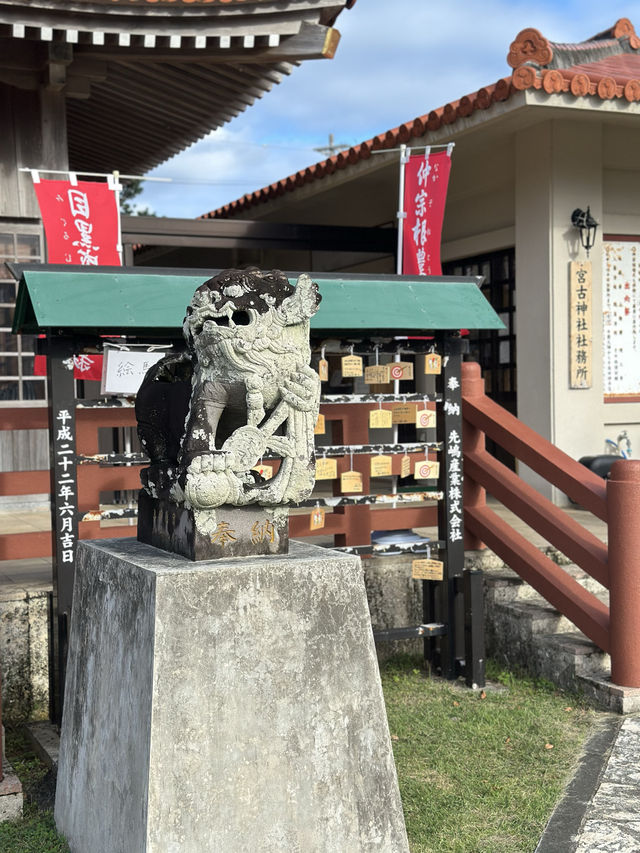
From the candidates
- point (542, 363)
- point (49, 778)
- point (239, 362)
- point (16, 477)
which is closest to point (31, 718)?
point (49, 778)

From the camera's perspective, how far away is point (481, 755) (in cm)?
457

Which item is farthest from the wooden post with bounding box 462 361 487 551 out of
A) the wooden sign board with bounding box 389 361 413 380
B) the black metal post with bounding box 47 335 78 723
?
the black metal post with bounding box 47 335 78 723

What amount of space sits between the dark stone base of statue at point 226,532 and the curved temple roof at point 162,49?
4.55 metres

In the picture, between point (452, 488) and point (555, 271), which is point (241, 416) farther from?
point (555, 271)

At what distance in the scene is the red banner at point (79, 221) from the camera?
706cm

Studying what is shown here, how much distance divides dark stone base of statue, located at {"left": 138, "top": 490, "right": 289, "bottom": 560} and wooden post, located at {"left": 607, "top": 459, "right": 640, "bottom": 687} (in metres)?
2.14

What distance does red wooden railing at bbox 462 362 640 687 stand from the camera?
489 centimetres

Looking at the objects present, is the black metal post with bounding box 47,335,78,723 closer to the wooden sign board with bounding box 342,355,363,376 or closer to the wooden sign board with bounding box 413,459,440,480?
the wooden sign board with bounding box 342,355,363,376

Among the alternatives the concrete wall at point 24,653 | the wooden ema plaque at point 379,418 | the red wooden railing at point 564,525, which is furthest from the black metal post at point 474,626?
the concrete wall at point 24,653

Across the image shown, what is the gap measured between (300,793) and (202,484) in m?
1.09

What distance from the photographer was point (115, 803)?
3.26 meters

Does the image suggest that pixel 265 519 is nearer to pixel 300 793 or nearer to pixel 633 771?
pixel 300 793

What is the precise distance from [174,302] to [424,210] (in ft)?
12.2

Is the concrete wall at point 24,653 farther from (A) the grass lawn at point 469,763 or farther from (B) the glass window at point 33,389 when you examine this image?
(B) the glass window at point 33,389
